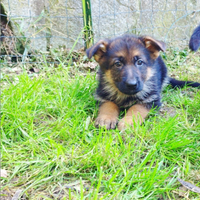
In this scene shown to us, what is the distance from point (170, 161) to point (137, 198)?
59 cm

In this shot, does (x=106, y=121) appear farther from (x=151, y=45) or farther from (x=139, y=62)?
(x=151, y=45)

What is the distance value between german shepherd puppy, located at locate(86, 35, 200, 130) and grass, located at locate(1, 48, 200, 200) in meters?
0.18

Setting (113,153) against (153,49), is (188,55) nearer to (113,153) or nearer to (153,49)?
(153,49)

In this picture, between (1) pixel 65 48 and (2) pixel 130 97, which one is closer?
(2) pixel 130 97

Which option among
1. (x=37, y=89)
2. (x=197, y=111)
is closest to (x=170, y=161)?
(x=197, y=111)

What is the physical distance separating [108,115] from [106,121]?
5.0 inches

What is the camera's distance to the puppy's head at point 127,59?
2791 millimetres

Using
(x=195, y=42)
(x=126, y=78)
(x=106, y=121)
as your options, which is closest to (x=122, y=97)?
(x=126, y=78)

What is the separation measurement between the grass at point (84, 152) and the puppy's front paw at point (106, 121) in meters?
0.09

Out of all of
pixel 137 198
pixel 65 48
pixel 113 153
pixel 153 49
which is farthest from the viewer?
pixel 65 48

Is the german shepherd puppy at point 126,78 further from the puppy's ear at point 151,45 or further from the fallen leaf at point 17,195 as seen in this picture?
the fallen leaf at point 17,195

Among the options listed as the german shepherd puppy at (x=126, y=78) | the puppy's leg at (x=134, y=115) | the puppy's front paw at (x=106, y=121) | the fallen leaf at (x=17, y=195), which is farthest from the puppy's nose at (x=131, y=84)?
the fallen leaf at (x=17, y=195)

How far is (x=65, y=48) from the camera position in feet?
16.5

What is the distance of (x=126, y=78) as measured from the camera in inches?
108
